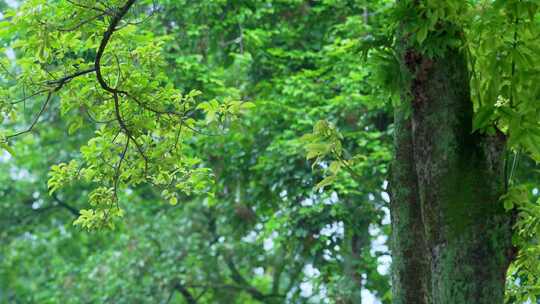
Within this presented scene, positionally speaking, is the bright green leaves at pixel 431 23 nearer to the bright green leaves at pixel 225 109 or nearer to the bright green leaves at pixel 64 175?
the bright green leaves at pixel 225 109

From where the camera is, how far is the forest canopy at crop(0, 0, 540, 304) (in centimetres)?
490

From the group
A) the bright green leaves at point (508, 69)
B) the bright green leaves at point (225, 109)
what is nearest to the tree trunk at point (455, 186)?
the bright green leaves at point (508, 69)

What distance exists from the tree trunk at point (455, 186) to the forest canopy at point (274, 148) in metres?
0.01

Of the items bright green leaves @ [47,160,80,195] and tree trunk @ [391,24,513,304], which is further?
bright green leaves @ [47,160,80,195]

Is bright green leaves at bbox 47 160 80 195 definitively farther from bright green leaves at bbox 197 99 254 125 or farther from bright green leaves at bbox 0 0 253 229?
bright green leaves at bbox 197 99 254 125

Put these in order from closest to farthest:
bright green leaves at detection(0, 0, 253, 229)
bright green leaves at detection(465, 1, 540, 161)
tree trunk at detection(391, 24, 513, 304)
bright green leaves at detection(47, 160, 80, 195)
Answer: tree trunk at detection(391, 24, 513, 304), bright green leaves at detection(465, 1, 540, 161), bright green leaves at detection(0, 0, 253, 229), bright green leaves at detection(47, 160, 80, 195)

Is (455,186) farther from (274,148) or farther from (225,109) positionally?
(274,148)

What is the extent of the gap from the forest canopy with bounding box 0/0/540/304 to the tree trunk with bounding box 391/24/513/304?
0.03 ft

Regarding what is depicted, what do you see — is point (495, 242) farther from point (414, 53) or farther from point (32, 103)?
point (32, 103)

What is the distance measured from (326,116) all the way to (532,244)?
333 inches

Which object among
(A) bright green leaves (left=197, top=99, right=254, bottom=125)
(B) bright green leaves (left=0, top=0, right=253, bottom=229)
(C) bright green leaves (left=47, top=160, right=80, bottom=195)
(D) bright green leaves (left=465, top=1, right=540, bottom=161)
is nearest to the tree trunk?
(D) bright green leaves (left=465, top=1, right=540, bottom=161)

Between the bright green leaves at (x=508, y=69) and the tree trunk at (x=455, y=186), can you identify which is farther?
the bright green leaves at (x=508, y=69)

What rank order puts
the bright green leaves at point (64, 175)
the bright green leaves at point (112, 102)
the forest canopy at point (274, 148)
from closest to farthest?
the forest canopy at point (274, 148)
the bright green leaves at point (112, 102)
the bright green leaves at point (64, 175)

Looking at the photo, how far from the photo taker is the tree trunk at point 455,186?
4.66m
